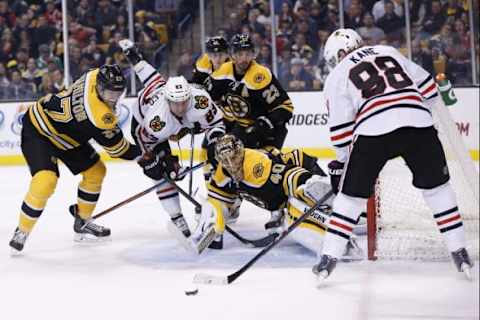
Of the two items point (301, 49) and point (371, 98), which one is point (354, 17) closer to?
point (301, 49)

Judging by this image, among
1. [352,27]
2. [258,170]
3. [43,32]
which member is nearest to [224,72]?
[258,170]

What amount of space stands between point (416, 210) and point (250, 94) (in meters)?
1.02

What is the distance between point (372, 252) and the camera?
3.66m

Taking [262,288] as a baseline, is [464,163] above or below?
above

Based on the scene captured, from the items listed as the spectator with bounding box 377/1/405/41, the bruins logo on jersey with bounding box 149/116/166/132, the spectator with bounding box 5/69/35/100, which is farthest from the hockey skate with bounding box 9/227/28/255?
the spectator with bounding box 377/1/405/41

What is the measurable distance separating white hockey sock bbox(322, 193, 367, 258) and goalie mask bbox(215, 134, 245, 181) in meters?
0.65

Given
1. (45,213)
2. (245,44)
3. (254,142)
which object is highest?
(245,44)

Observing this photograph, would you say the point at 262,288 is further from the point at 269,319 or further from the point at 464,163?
the point at 464,163

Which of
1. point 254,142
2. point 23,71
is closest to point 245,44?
point 254,142

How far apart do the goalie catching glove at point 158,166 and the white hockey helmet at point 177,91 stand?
303mm

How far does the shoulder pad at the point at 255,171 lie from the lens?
150 inches

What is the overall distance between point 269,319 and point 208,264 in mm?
874

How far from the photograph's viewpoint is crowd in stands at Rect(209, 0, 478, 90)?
23.7ft

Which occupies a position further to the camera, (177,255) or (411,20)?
(411,20)
